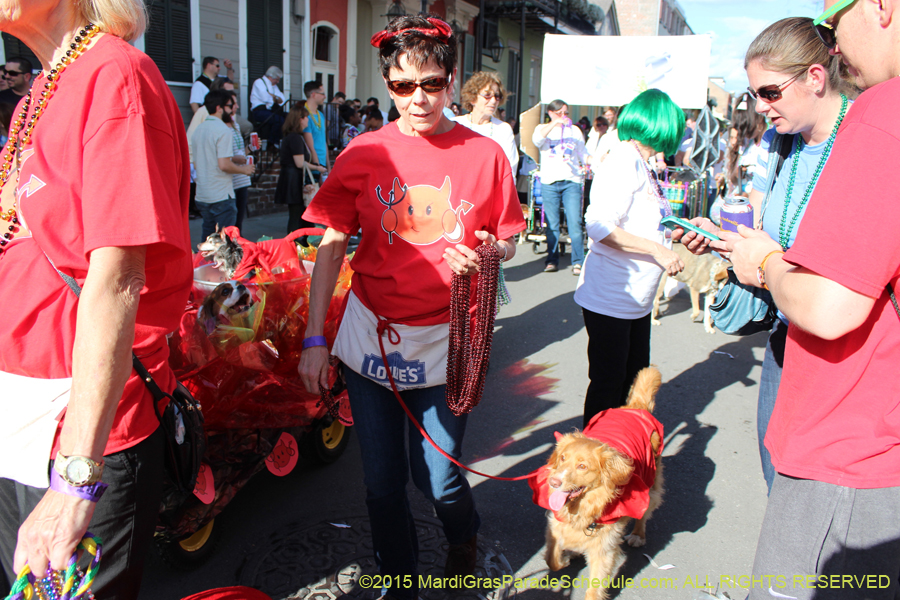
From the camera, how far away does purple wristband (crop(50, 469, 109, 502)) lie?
127 cm

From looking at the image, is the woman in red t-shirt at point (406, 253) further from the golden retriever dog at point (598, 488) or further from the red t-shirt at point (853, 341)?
the red t-shirt at point (853, 341)

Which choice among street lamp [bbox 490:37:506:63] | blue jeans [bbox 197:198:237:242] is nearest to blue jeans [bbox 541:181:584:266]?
blue jeans [bbox 197:198:237:242]

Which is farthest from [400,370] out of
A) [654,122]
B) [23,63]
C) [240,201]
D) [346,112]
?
[346,112]

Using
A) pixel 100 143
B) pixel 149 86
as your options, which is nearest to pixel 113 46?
pixel 149 86

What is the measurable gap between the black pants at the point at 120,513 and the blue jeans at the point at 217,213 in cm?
578

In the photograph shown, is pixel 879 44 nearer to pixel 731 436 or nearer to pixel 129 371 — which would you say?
pixel 129 371

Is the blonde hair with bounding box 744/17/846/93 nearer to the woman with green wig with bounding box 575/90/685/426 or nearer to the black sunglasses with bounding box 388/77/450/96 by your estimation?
the woman with green wig with bounding box 575/90/685/426

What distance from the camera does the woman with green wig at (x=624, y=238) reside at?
3164 millimetres

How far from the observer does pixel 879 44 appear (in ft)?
4.32

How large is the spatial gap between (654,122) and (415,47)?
1.62 metres

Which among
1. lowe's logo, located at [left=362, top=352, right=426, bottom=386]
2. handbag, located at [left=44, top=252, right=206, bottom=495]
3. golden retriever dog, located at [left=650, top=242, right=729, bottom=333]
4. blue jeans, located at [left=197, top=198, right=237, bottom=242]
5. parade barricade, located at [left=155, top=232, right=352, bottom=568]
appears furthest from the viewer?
blue jeans, located at [left=197, top=198, right=237, bottom=242]

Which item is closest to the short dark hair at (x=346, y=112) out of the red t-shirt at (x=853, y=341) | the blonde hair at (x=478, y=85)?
the blonde hair at (x=478, y=85)

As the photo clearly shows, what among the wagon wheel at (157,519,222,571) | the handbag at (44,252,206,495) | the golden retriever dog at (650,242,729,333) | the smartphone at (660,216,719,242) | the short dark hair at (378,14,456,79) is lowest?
the wagon wheel at (157,519,222,571)

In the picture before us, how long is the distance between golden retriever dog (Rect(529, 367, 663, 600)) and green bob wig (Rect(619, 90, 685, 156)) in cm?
144
